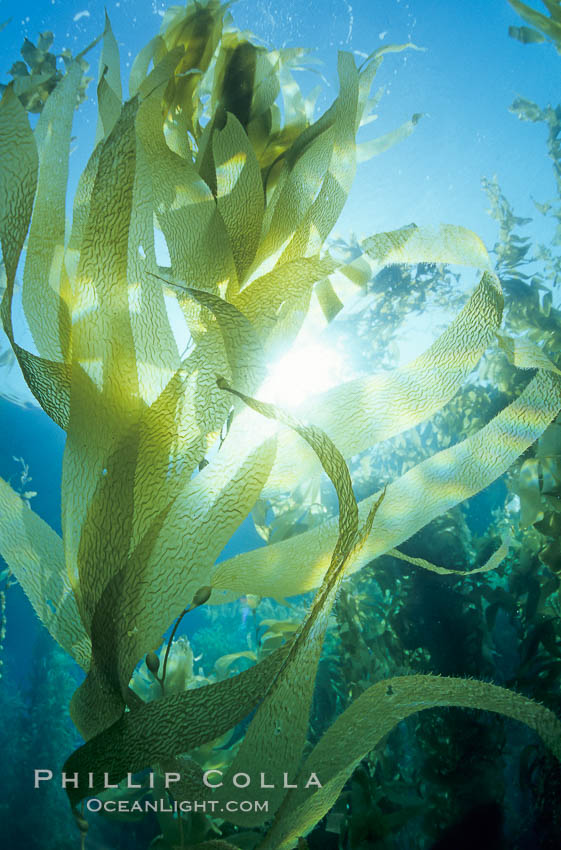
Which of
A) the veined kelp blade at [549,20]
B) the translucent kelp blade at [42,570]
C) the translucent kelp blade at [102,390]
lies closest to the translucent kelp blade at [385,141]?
the veined kelp blade at [549,20]

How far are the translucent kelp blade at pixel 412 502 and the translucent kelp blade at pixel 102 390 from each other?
0.14 m

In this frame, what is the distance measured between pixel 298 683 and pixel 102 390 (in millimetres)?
276

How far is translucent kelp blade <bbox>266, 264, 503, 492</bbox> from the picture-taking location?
17.0 inches

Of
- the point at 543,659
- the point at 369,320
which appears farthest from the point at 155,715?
the point at 369,320

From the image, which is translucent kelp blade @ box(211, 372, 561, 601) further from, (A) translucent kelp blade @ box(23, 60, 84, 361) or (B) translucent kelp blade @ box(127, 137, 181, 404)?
(A) translucent kelp blade @ box(23, 60, 84, 361)

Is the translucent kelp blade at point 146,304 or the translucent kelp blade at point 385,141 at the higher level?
the translucent kelp blade at point 385,141

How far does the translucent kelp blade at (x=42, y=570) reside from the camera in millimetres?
357

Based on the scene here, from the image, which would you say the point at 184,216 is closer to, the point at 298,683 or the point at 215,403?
the point at 215,403

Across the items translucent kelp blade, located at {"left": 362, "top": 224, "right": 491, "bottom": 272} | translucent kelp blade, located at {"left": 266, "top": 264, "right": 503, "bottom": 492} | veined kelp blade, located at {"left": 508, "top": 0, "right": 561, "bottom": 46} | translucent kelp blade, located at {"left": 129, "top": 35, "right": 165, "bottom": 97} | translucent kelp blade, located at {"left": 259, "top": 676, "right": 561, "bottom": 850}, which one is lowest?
translucent kelp blade, located at {"left": 259, "top": 676, "right": 561, "bottom": 850}

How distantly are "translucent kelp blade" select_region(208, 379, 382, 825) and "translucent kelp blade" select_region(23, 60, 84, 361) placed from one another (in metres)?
0.28

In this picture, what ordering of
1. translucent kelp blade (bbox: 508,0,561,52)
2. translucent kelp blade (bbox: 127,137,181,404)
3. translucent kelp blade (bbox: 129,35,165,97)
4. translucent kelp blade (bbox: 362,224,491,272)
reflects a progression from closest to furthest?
translucent kelp blade (bbox: 127,137,181,404) → translucent kelp blade (bbox: 362,224,491,272) → translucent kelp blade (bbox: 129,35,165,97) → translucent kelp blade (bbox: 508,0,561,52)

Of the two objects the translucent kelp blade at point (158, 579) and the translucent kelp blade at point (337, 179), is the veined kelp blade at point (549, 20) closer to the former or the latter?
the translucent kelp blade at point (337, 179)

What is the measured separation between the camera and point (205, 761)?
159 cm

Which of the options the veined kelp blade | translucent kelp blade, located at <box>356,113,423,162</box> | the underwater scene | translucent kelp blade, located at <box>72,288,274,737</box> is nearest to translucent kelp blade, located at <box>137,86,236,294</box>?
the underwater scene
